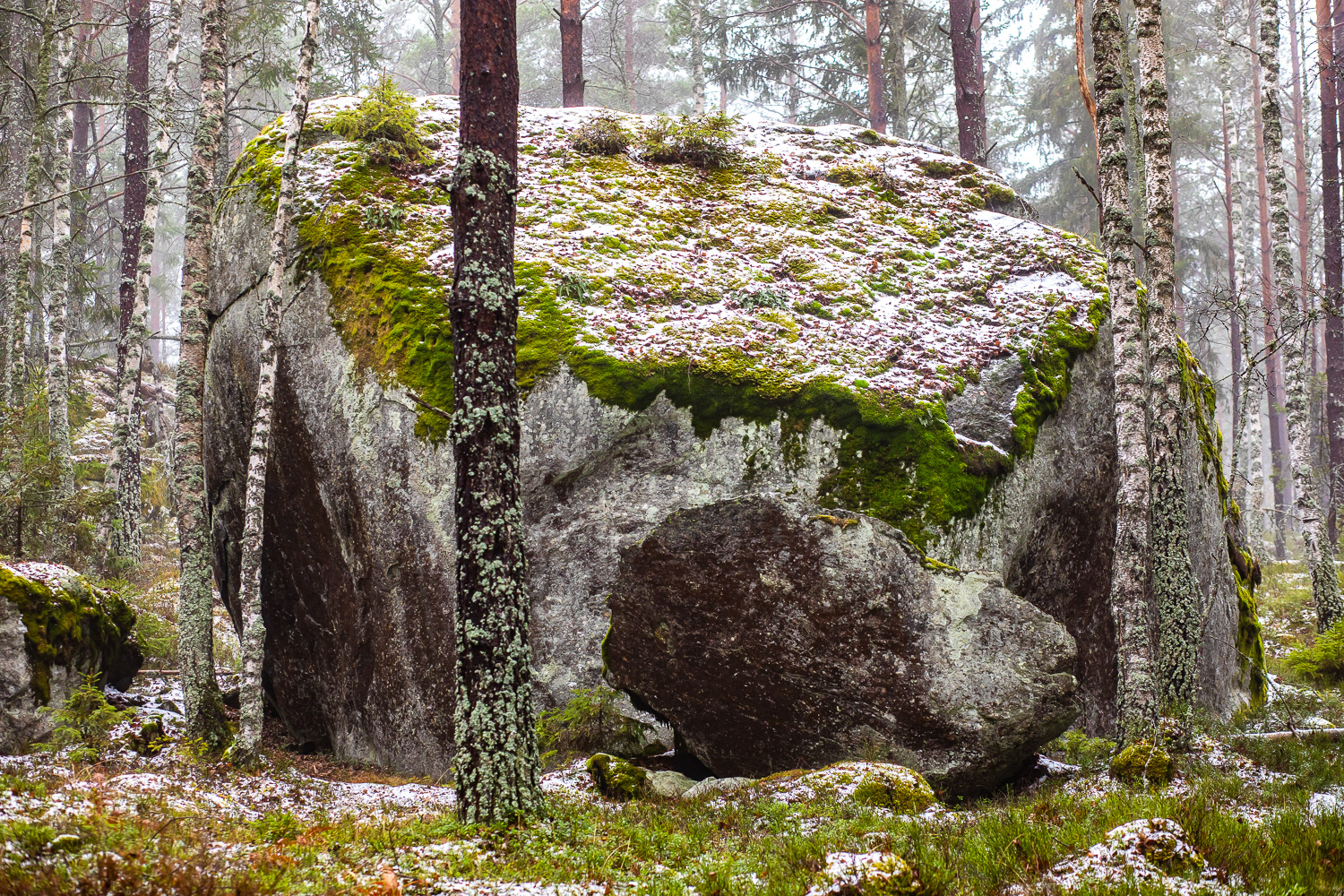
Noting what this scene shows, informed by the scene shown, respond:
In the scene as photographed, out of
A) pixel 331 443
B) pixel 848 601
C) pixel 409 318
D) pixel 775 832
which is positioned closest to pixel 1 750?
pixel 331 443

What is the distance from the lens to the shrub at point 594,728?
7.11m

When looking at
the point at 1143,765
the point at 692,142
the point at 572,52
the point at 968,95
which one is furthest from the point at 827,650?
the point at 572,52

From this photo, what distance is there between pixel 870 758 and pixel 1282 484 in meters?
22.3

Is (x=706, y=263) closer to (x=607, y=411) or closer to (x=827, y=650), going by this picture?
(x=607, y=411)

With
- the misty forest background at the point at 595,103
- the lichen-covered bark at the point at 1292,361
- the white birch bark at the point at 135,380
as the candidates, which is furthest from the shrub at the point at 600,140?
the lichen-covered bark at the point at 1292,361

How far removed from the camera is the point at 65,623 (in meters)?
7.44

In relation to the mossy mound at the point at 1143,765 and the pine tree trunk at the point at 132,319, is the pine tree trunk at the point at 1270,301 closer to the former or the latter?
the mossy mound at the point at 1143,765

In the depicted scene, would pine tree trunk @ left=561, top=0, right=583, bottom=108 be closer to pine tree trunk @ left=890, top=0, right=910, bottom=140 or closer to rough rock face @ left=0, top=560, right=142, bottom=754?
pine tree trunk @ left=890, top=0, right=910, bottom=140

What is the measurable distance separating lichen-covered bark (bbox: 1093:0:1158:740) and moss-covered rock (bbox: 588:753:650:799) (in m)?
3.96

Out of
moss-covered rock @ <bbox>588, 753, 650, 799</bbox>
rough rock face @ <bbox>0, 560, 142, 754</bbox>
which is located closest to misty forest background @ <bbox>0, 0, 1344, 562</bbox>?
rough rock face @ <bbox>0, 560, 142, 754</bbox>

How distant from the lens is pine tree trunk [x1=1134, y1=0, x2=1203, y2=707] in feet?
22.9

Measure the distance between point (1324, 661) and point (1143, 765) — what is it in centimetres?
650

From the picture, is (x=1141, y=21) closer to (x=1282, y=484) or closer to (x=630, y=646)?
(x=630, y=646)

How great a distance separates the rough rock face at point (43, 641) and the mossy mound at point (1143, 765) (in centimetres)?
872
